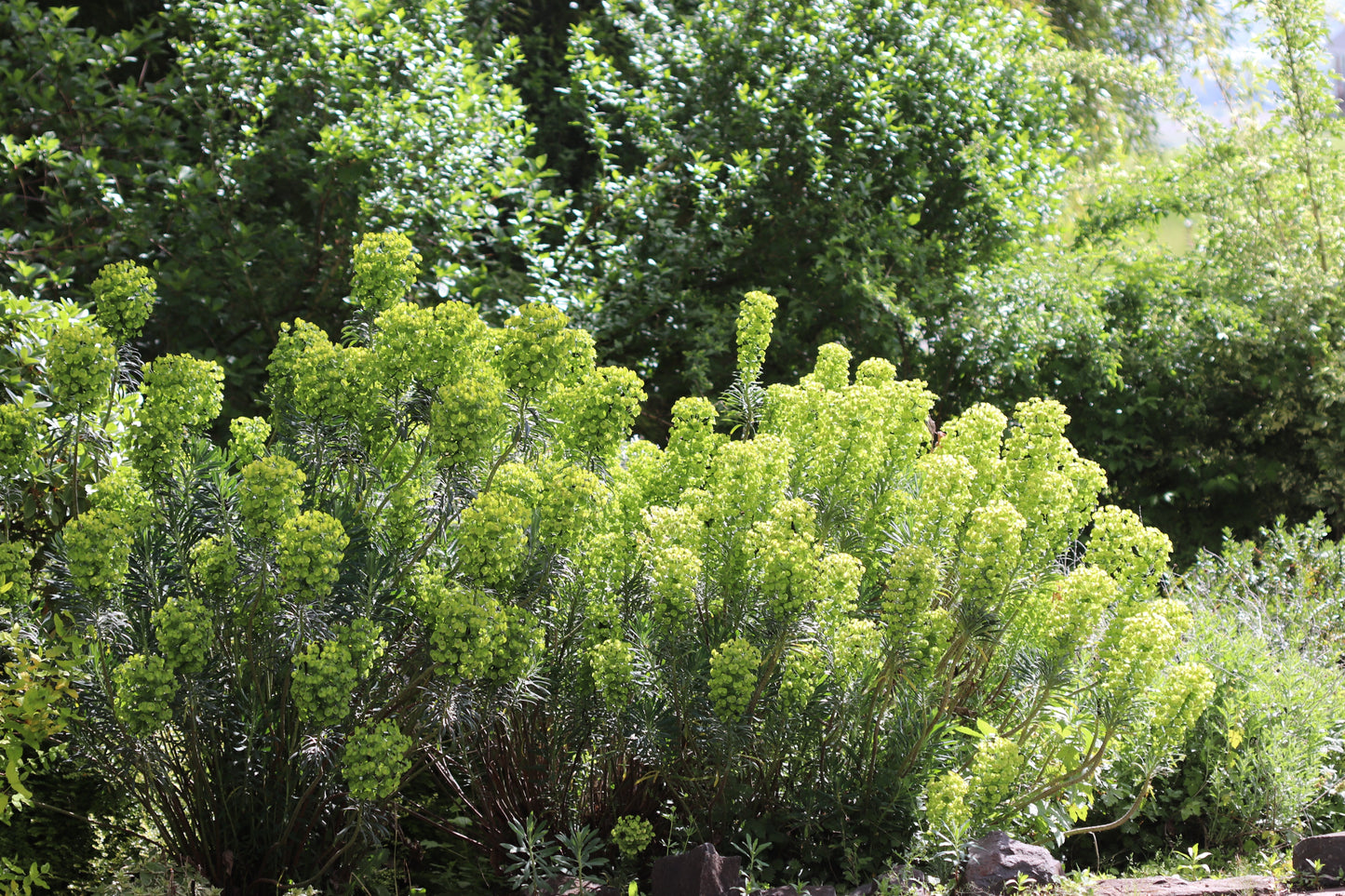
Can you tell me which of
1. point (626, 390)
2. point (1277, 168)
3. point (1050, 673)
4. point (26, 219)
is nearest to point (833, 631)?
point (1050, 673)

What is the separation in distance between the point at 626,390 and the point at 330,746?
1.14 metres

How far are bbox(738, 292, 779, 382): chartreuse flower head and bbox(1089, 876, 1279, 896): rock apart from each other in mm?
1764

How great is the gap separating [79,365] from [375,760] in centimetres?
110

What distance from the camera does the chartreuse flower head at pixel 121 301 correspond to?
8.46 ft

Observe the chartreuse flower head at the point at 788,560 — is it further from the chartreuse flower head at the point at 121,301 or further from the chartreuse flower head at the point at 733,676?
the chartreuse flower head at the point at 121,301

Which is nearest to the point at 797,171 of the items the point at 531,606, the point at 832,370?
the point at 832,370

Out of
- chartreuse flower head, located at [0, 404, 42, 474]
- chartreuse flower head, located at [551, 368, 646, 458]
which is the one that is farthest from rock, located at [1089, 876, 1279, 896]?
chartreuse flower head, located at [0, 404, 42, 474]

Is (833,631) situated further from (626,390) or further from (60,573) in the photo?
(60,573)

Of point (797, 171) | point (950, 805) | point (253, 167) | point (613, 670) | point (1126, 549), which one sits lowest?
point (950, 805)

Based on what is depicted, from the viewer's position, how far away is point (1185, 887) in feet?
9.95

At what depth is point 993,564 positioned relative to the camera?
8.27 ft

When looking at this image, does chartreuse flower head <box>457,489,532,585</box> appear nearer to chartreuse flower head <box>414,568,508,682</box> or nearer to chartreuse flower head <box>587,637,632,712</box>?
chartreuse flower head <box>414,568,508,682</box>

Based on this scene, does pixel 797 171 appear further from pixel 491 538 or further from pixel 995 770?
pixel 491 538

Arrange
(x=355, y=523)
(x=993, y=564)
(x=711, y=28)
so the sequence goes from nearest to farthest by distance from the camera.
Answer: (x=993, y=564)
(x=355, y=523)
(x=711, y=28)
